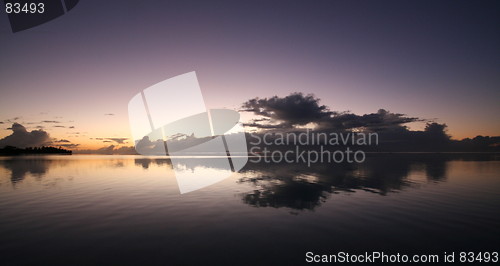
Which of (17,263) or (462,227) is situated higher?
(17,263)

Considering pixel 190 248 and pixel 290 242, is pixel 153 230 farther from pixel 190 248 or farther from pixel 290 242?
pixel 290 242

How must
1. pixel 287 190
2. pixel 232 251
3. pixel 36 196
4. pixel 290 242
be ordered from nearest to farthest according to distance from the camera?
pixel 232 251 < pixel 290 242 < pixel 36 196 < pixel 287 190

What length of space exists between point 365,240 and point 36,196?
2512 centimetres

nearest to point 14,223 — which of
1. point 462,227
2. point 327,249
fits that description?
point 327,249

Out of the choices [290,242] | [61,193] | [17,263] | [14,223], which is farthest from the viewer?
[61,193]

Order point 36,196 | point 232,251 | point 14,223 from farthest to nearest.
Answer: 1. point 36,196
2. point 14,223
3. point 232,251

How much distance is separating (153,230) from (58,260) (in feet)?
12.9

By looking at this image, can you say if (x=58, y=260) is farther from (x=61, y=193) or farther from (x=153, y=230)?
(x=61, y=193)

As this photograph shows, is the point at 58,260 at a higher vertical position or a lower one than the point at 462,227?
higher

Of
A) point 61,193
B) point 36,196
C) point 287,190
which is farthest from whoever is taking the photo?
point 287,190

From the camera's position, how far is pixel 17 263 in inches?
317

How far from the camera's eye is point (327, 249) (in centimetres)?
963

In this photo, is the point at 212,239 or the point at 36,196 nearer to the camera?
the point at 212,239

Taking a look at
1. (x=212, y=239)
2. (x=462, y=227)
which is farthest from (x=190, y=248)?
(x=462, y=227)
